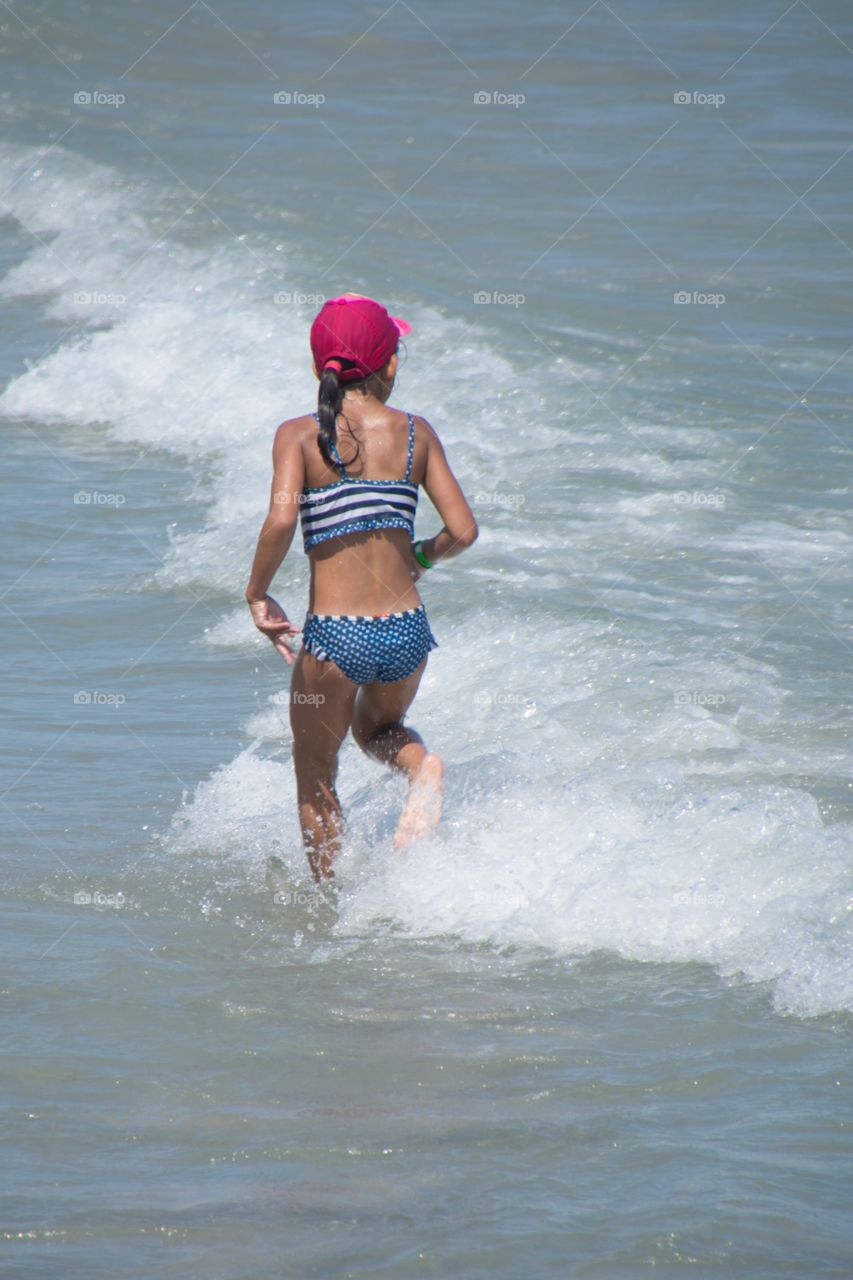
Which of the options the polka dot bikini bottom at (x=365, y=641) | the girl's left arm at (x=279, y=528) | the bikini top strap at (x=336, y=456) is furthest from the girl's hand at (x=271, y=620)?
the bikini top strap at (x=336, y=456)

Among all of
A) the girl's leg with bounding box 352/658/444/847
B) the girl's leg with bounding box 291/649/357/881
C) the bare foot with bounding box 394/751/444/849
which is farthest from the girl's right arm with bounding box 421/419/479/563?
the bare foot with bounding box 394/751/444/849

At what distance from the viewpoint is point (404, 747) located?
4.66 meters

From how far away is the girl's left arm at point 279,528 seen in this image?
164 inches

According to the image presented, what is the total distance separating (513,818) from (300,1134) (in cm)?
176

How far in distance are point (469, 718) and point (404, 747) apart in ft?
6.15

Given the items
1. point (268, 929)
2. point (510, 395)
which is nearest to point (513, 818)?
point (268, 929)

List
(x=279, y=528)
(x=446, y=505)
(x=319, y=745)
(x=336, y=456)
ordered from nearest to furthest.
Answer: (x=279, y=528), (x=336, y=456), (x=446, y=505), (x=319, y=745)

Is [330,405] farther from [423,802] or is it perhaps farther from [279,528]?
[423,802]

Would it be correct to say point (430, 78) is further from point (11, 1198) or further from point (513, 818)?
point (11, 1198)

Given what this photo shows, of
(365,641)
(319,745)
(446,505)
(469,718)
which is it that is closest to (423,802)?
(319,745)

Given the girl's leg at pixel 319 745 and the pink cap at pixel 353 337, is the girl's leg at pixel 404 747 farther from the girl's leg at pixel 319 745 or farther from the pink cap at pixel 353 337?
the pink cap at pixel 353 337

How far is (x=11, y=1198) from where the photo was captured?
2973 mm

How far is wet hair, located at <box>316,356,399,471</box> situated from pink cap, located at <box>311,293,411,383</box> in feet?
0.05

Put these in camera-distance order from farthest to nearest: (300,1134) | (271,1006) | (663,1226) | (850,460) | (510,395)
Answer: (510,395)
(850,460)
(271,1006)
(300,1134)
(663,1226)
